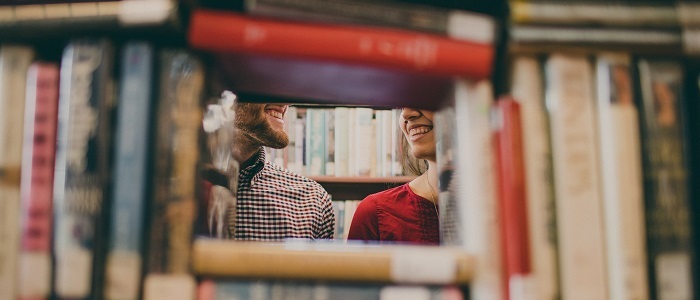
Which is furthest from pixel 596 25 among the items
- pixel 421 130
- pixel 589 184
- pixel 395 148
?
pixel 395 148

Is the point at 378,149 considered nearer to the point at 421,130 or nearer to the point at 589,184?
the point at 421,130

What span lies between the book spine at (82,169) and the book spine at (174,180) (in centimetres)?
4

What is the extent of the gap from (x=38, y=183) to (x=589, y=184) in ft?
1.44

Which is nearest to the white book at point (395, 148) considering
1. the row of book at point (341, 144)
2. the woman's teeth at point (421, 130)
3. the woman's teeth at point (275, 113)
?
the row of book at point (341, 144)

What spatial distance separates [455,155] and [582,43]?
157 mm

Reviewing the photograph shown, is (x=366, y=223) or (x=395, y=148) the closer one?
(x=366, y=223)

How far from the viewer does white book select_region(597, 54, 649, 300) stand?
0.39 metres

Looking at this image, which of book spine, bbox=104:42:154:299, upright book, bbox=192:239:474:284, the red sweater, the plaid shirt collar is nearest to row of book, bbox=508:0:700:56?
upright book, bbox=192:239:474:284

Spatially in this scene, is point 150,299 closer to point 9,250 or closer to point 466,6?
point 9,250

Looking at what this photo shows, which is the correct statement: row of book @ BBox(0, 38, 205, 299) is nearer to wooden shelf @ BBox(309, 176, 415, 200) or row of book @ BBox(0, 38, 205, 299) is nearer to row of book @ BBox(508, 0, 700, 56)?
row of book @ BBox(508, 0, 700, 56)

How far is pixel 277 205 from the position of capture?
5.09 ft

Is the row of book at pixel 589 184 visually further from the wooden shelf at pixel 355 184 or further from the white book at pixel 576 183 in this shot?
the wooden shelf at pixel 355 184

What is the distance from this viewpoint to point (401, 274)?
1.34 feet

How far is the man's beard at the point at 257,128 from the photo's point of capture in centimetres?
140
